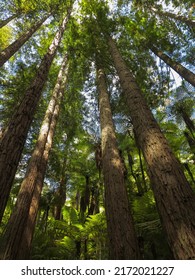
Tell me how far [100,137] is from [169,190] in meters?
8.31

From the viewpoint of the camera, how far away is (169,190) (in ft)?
7.97

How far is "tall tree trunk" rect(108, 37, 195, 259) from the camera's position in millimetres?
1971

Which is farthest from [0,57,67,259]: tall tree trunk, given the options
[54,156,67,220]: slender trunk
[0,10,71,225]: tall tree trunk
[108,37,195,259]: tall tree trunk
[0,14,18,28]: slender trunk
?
[0,14,18,28]: slender trunk

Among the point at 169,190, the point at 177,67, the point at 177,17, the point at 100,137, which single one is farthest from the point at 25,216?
the point at 177,17

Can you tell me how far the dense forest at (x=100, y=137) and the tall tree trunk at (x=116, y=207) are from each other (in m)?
0.02

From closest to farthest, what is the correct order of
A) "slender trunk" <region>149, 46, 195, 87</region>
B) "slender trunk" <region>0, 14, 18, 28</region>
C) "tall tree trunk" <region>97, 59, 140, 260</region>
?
1. "tall tree trunk" <region>97, 59, 140, 260</region>
2. "slender trunk" <region>149, 46, 195, 87</region>
3. "slender trunk" <region>0, 14, 18, 28</region>

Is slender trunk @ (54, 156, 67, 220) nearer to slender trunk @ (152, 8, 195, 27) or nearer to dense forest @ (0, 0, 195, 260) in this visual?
dense forest @ (0, 0, 195, 260)

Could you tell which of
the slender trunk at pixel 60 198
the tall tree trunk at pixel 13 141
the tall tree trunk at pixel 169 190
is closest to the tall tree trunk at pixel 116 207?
the tall tree trunk at pixel 169 190

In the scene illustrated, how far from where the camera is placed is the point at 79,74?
1105cm

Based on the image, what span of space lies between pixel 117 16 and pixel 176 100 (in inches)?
263

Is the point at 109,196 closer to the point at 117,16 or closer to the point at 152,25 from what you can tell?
the point at 152,25

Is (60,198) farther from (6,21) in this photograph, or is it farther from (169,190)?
(6,21)

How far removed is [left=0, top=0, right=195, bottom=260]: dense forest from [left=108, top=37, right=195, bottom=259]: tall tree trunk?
0.04ft

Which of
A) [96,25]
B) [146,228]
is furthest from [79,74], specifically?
[146,228]
